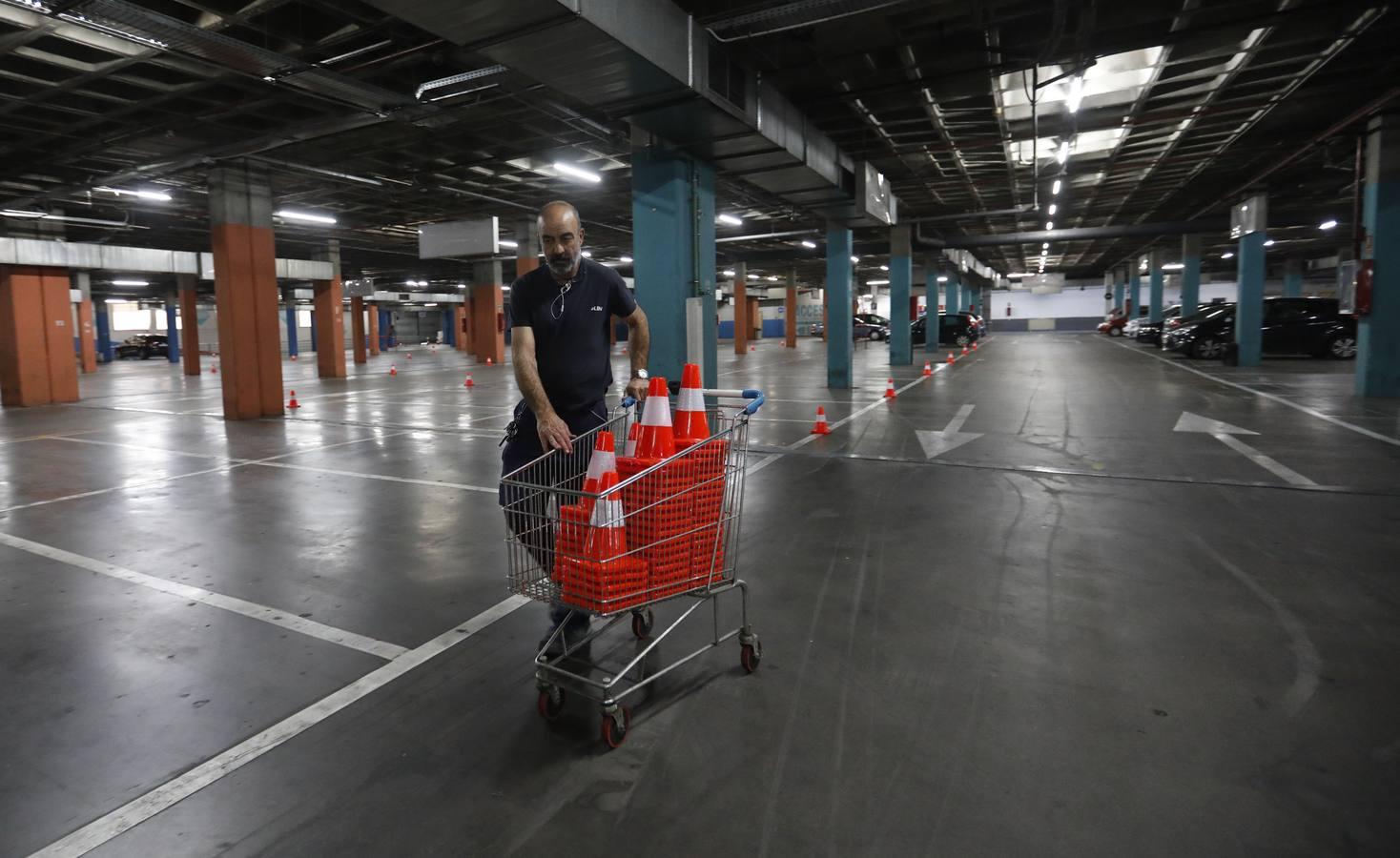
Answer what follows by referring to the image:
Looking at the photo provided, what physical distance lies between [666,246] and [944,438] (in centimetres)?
417

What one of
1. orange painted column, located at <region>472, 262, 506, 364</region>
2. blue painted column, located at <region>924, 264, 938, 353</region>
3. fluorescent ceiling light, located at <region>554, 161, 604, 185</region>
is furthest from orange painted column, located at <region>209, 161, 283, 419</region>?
blue painted column, located at <region>924, 264, 938, 353</region>

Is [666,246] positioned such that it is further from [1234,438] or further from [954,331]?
[954,331]

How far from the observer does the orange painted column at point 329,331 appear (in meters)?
22.7

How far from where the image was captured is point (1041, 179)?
54.2 ft

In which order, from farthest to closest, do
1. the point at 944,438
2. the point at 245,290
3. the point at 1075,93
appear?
the point at 245,290 < the point at 1075,93 < the point at 944,438

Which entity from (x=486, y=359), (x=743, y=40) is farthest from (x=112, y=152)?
(x=486, y=359)

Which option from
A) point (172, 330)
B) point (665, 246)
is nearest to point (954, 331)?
point (665, 246)

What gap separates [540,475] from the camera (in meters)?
3.09

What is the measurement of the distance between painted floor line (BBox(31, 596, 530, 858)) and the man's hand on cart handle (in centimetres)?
118

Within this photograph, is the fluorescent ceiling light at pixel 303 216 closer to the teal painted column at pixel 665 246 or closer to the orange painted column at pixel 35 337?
the orange painted column at pixel 35 337

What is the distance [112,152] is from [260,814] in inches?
548

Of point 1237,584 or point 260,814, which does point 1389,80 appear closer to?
point 1237,584

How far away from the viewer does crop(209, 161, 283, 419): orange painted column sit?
485 inches

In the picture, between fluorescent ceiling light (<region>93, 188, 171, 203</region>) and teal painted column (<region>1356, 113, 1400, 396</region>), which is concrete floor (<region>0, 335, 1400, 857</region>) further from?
fluorescent ceiling light (<region>93, 188, 171, 203</region>)
